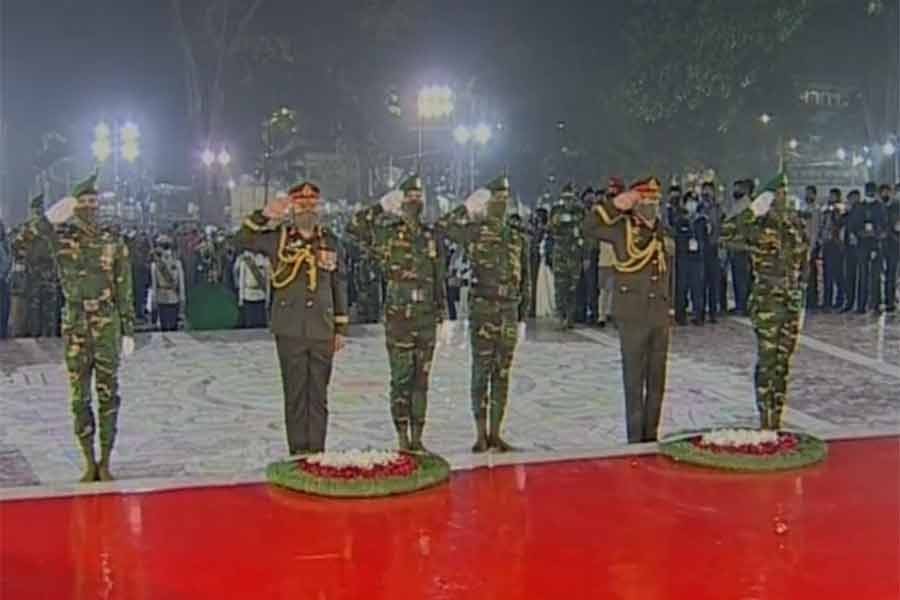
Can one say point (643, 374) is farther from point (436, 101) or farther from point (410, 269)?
point (436, 101)

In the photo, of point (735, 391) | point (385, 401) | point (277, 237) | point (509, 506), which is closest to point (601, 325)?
point (735, 391)

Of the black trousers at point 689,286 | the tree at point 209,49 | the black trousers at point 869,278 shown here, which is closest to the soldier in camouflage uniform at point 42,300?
the tree at point 209,49

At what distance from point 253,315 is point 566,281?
2.73 m

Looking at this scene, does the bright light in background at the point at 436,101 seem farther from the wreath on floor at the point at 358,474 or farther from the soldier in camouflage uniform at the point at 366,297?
the wreath on floor at the point at 358,474

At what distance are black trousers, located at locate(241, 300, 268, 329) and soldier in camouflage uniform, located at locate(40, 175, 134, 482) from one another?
560 centimetres

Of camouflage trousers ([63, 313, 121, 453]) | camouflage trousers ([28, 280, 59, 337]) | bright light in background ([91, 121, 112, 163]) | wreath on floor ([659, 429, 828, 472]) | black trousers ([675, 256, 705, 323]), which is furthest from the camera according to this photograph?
bright light in background ([91, 121, 112, 163])

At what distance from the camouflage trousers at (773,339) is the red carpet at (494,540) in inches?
47.8

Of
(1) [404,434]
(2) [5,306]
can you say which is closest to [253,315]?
(2) [5,306]

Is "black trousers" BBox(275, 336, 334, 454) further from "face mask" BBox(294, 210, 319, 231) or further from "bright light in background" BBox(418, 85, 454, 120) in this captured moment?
"bright light in background" BBox(418, 85, 454, 120)

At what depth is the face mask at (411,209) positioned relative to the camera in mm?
5824

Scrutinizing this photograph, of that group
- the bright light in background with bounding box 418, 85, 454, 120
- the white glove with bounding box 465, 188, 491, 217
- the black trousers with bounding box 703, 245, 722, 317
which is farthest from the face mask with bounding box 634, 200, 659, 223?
the bright light in background with bounding box 418, 85, 454, 120

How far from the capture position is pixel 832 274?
11.8 meters

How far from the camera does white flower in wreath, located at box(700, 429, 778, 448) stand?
507 centimetres

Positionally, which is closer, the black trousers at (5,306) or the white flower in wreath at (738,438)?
the white flower in wreath at (738,438)
